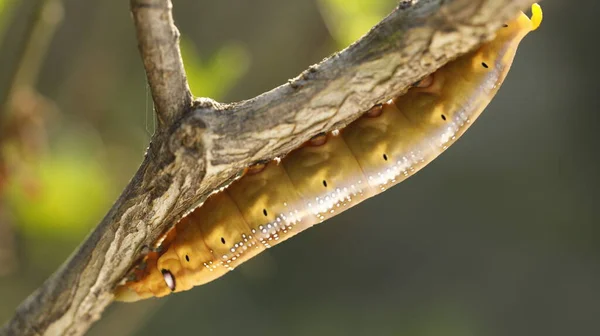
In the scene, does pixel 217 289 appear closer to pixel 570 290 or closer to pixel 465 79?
pixel 570 290

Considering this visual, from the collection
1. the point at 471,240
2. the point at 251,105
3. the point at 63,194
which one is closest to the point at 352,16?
the point at 251,105

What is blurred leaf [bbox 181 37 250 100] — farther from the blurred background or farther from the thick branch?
the blurred background

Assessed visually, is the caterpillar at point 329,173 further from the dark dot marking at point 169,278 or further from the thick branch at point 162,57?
the thick branch at point 162,57

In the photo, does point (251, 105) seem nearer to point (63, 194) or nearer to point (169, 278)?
point (169, 278)

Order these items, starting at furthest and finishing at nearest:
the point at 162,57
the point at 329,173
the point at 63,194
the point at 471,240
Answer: the point at 471,240 → the point at 63,194 → the point at 329,173 → the point at 162,57

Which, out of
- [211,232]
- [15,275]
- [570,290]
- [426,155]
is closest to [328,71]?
[426,155]

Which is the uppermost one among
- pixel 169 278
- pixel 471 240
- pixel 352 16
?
pixel 471 240
